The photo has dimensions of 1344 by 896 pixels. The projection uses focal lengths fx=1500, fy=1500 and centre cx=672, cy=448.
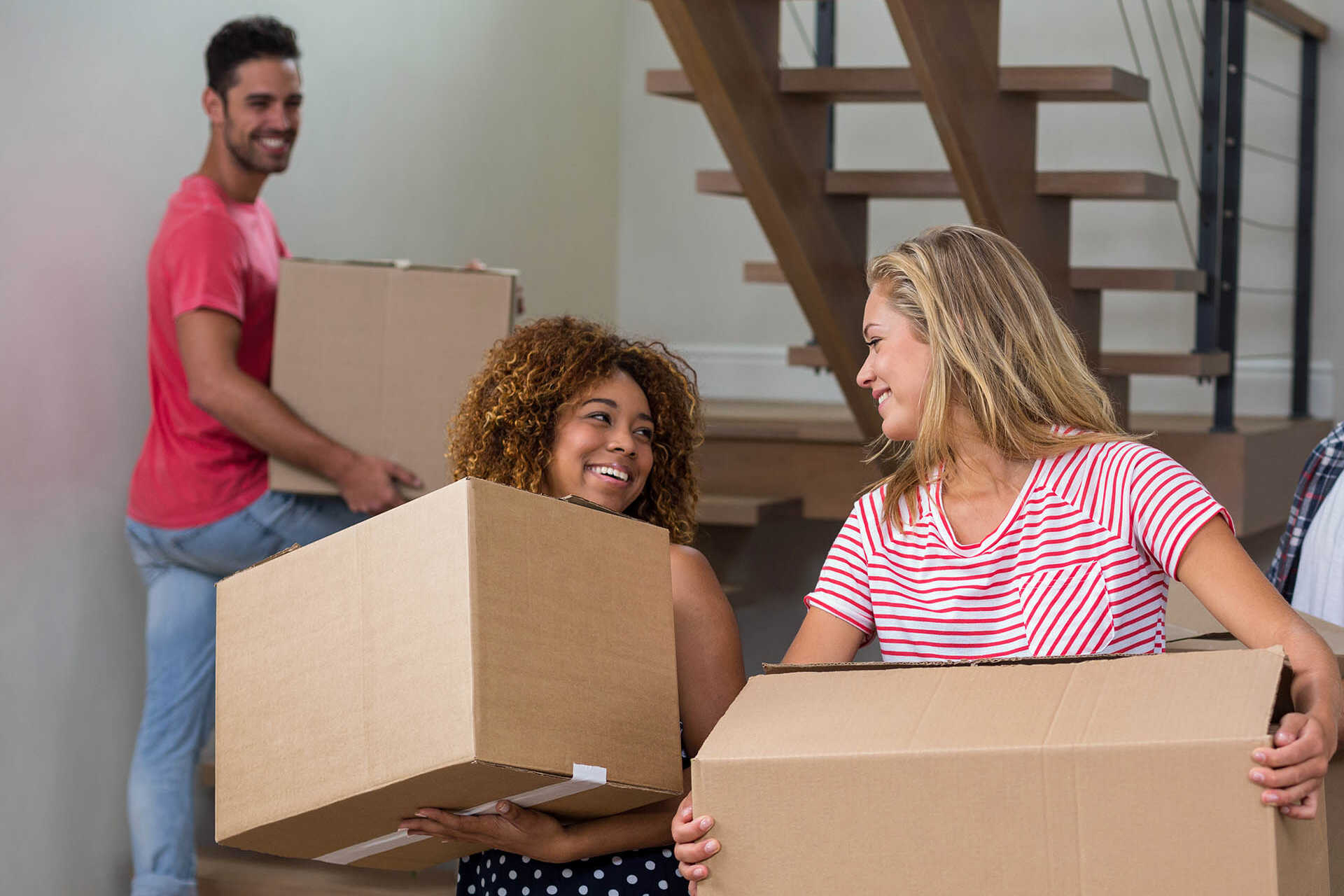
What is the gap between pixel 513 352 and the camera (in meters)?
1.51

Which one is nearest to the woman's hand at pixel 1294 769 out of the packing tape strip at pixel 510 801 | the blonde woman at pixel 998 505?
the blonde woman at pixel 998 505

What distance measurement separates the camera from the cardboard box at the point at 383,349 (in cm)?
232

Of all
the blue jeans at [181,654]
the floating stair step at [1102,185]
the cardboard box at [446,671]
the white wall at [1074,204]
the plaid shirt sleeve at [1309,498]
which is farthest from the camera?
the white wall at [1074,204]

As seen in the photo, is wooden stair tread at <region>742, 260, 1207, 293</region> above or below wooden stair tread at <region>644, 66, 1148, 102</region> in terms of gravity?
below

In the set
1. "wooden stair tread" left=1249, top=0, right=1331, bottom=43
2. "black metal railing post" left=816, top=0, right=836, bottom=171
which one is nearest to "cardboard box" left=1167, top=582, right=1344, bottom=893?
"black metal railing post" left=816, top=0, right=836, bottom=171

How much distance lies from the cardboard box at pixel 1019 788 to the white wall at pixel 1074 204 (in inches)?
113

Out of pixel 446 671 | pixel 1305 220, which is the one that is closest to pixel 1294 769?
pixel 446 671

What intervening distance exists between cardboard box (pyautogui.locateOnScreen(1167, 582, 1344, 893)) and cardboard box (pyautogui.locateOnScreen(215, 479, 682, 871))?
0.40 meters

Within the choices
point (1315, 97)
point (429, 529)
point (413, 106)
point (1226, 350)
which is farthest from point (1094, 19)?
point (429, 529)

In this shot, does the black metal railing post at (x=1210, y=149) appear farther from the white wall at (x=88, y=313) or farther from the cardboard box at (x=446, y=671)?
the cardboard box at (x=446, y=671)

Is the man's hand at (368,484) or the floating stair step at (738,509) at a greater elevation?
the man's hand at (368,484)

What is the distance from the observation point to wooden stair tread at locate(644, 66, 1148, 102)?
8.79 feet

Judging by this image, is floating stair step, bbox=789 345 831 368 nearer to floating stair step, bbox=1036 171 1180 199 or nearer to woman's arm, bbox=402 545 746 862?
Result: floating stair step, bbox=1036 171 1180 199

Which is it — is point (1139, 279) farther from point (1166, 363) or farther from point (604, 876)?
point (604, 876)
